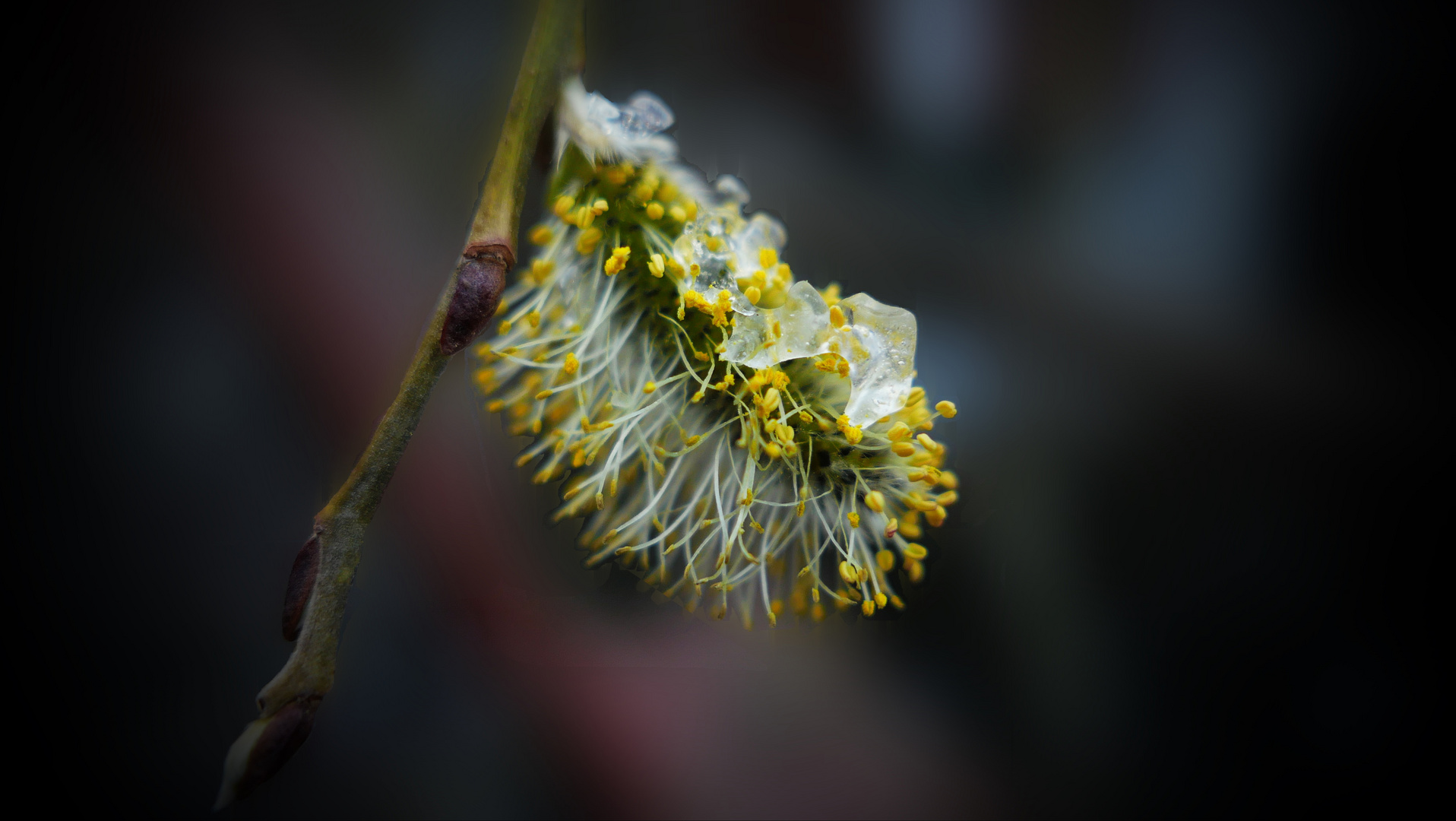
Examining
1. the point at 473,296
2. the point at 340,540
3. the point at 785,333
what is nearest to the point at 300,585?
the point at 340,540

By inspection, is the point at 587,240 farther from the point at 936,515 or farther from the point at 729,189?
the point at 936,515

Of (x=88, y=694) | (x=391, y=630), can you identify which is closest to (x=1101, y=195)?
(x=391, y=630)

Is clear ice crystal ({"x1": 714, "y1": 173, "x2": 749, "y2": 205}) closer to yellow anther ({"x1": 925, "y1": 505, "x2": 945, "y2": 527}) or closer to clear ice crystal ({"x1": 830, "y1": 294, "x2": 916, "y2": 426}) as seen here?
clear ice crystal ({"x1": 830, "y1": 294, "x2": 916, "y2": 426})

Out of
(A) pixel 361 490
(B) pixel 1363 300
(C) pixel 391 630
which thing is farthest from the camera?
(B) pixel 1363 300

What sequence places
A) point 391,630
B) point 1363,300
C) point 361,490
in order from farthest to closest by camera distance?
point 1363,300, point 391,630, point 361,490

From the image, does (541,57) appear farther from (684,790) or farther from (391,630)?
(684,790)

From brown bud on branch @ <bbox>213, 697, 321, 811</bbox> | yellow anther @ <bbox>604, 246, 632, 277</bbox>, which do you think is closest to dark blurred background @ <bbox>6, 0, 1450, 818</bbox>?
brown bud on branch @ <bbox>213, 697, 321, 811</bbox>

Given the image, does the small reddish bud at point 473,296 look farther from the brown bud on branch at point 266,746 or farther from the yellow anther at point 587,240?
the brown bud on branch at point 266,746
